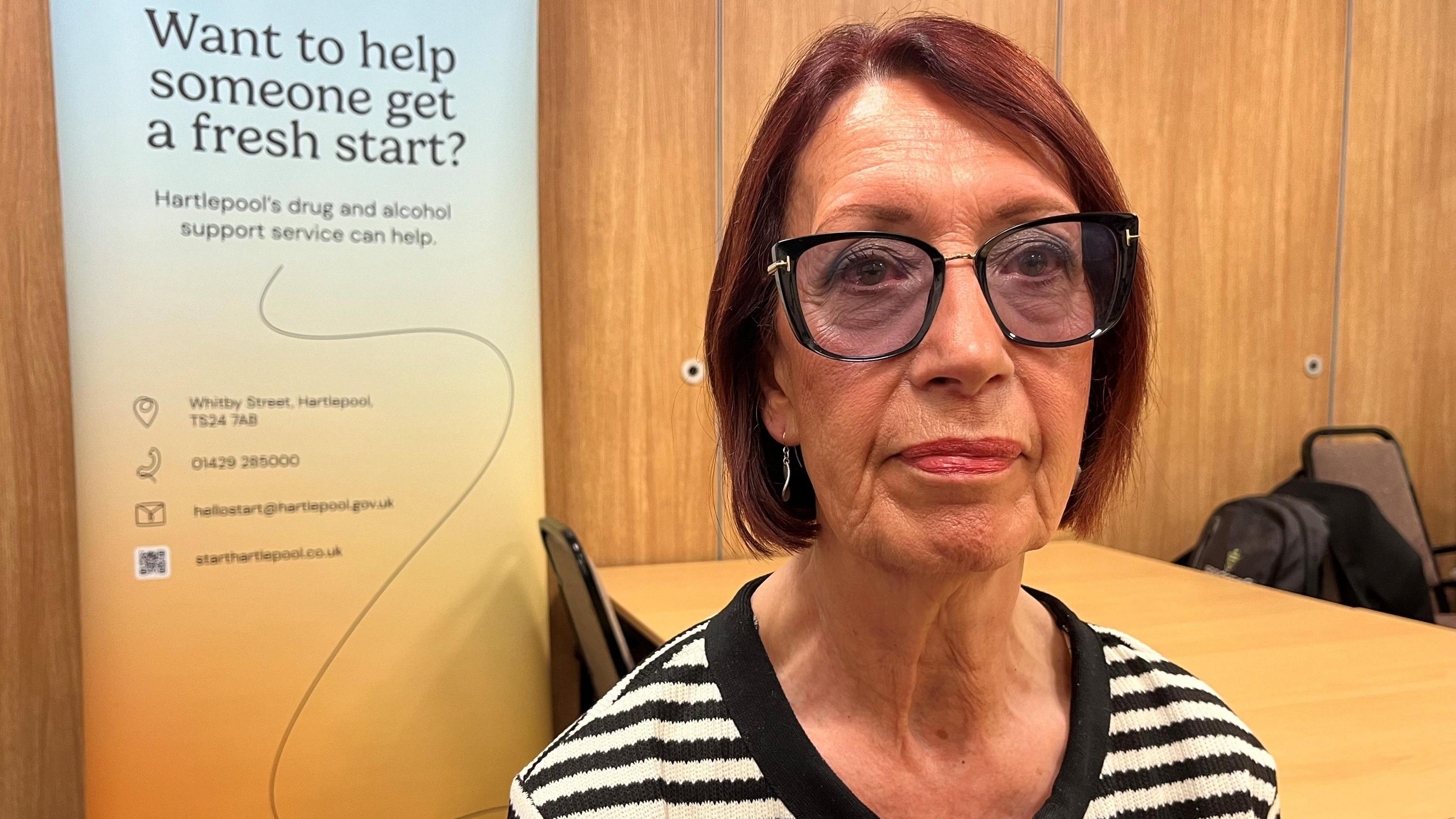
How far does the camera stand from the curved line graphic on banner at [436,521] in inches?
82.6

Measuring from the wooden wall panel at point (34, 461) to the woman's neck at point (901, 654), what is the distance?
2185mm

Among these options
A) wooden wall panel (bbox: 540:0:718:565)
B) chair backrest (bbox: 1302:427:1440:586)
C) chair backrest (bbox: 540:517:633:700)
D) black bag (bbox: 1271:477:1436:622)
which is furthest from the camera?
chair backrest (bbox: 1302:427:1440:586)

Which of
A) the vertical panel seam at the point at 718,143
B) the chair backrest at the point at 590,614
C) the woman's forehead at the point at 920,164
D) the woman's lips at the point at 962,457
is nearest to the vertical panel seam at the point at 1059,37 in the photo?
the vertical panel seam at the point at 718,143

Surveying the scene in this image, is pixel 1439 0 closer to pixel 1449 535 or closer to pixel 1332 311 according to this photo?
pixel 1332 311

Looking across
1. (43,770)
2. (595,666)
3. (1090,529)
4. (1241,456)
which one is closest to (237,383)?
(595,666)

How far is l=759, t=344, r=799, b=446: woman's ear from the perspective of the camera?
2.81ft

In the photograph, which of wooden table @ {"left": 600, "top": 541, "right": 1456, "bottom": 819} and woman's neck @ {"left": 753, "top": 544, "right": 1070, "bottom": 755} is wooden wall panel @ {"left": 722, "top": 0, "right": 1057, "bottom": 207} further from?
woman's neck @ {"left": 753, "top": 544, "right": 1070, "bottom": 755}

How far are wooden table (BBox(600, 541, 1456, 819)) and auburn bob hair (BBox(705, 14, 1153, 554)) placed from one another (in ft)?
2.21

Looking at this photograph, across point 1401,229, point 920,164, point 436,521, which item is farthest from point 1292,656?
point 1401,229

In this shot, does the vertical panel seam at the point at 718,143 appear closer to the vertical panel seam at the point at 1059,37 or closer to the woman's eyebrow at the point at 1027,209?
the vertical panel seam at the point at 1059,37

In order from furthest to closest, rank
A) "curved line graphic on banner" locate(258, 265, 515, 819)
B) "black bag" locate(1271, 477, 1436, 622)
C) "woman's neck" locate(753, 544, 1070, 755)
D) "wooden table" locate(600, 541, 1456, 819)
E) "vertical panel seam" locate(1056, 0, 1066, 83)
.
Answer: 1. "vertical panel seam" locate(1056, 0, 1066, 83)
2. "black bag" locate(1271, 477, 1436, 622)
3. "curved line graphic on banner" locate(258, 265, 515, 819)
4. "wooden table" locate(600, 541, 1456, 819)
5. "woman's neck" locate(753, 544, 1070, 755)

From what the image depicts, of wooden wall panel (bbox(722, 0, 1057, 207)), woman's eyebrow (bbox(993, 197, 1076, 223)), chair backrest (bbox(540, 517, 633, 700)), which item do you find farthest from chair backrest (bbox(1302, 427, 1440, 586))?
woman's eyebrow (bbox(993, 197, 1076, 223))

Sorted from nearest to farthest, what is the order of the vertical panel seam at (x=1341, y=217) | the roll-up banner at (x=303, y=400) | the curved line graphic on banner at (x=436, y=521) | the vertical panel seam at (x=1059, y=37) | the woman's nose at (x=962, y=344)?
the woman's nose at (x=962, y=344) → the roll-up banner at (x=303, y=400) → the curved line graphic on banner at (x=436, y=521) → the vertical panel seam at (x=1059, y=37) → the vertical panel seam at (x=1341, y=217)

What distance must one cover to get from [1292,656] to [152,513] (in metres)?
2.42
